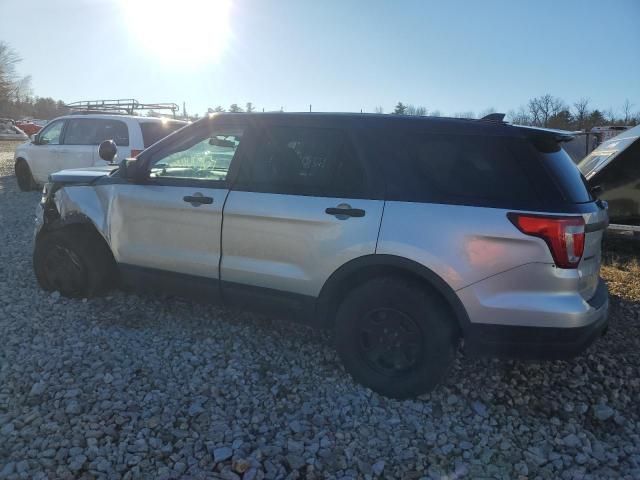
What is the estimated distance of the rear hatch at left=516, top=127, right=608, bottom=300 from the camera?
2.78 m

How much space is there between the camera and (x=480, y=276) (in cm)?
284

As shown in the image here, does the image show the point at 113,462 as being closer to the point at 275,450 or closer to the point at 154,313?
the point at 275,450

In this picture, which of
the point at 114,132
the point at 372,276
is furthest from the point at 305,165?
the point at 114,132

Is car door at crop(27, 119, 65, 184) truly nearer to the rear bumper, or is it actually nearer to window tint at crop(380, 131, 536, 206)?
window tint at crop(380, 131, 536, 206)

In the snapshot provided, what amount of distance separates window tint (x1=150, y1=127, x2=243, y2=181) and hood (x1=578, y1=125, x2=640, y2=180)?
5.42 meters

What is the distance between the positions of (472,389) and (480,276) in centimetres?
97

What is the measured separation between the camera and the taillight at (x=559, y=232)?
2703 mm

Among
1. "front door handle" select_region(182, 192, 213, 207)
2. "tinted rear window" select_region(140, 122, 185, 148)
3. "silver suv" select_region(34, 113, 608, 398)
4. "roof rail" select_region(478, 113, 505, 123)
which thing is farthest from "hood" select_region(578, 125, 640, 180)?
"tinted rear window" select_region(140, 122, 185, 148)

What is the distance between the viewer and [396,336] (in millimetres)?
3129

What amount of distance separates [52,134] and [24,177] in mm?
1622

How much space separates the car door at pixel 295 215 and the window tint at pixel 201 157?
0.23m

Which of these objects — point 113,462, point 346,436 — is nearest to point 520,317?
point 346,436

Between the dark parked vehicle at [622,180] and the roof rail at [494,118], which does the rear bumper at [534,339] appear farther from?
the dark parked vehicle at [622,180]

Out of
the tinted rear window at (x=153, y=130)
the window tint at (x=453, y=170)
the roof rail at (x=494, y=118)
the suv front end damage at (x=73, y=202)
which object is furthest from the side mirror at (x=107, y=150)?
the tinted rear window at (x=153, y=130)
